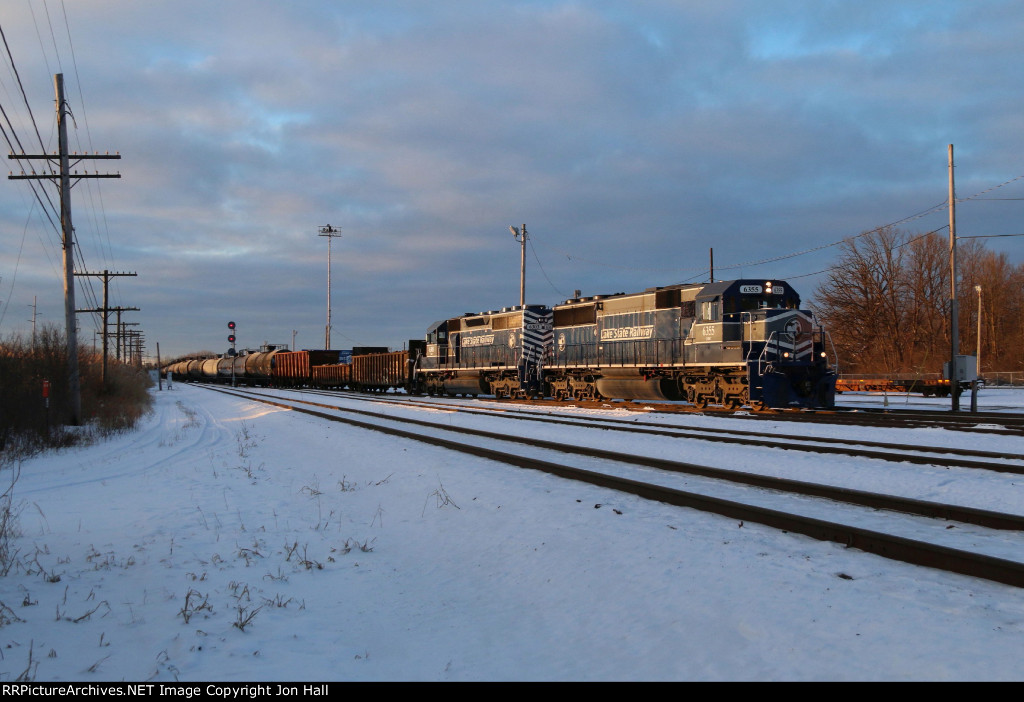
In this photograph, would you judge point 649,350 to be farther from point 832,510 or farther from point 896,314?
point 896,314

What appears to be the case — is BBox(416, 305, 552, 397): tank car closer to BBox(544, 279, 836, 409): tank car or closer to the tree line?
BBox(544, 279, 836, 409): tank car

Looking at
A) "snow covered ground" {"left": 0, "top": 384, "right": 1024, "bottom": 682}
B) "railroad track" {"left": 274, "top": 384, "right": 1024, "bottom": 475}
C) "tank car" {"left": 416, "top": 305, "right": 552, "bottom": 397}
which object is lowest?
"snow covered ground" {"left": 0, "top": 384, "right": 1024, "bottom": 682}

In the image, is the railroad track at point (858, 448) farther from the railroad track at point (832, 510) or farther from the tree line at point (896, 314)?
the tree line at point (896, 314)

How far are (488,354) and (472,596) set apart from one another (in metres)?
25.8

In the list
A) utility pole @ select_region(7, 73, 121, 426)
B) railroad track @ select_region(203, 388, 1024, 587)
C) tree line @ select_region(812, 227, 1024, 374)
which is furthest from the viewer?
tree line @ select_region(812, 227, 1024, 374)

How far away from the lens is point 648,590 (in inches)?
168

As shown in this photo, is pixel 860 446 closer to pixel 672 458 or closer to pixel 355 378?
pixel 672 458

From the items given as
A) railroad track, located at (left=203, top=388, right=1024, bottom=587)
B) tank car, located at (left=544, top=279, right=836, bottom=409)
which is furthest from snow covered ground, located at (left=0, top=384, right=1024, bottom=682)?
tank car, located at (left=544, top=279, right=836, bottom=409)

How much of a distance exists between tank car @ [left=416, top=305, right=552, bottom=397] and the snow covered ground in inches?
755

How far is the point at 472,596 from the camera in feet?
14.6

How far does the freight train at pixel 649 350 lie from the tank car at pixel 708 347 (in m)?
0.03

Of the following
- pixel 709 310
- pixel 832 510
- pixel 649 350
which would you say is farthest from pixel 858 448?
pixel 649 350

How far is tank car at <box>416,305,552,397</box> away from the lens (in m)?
27.0
